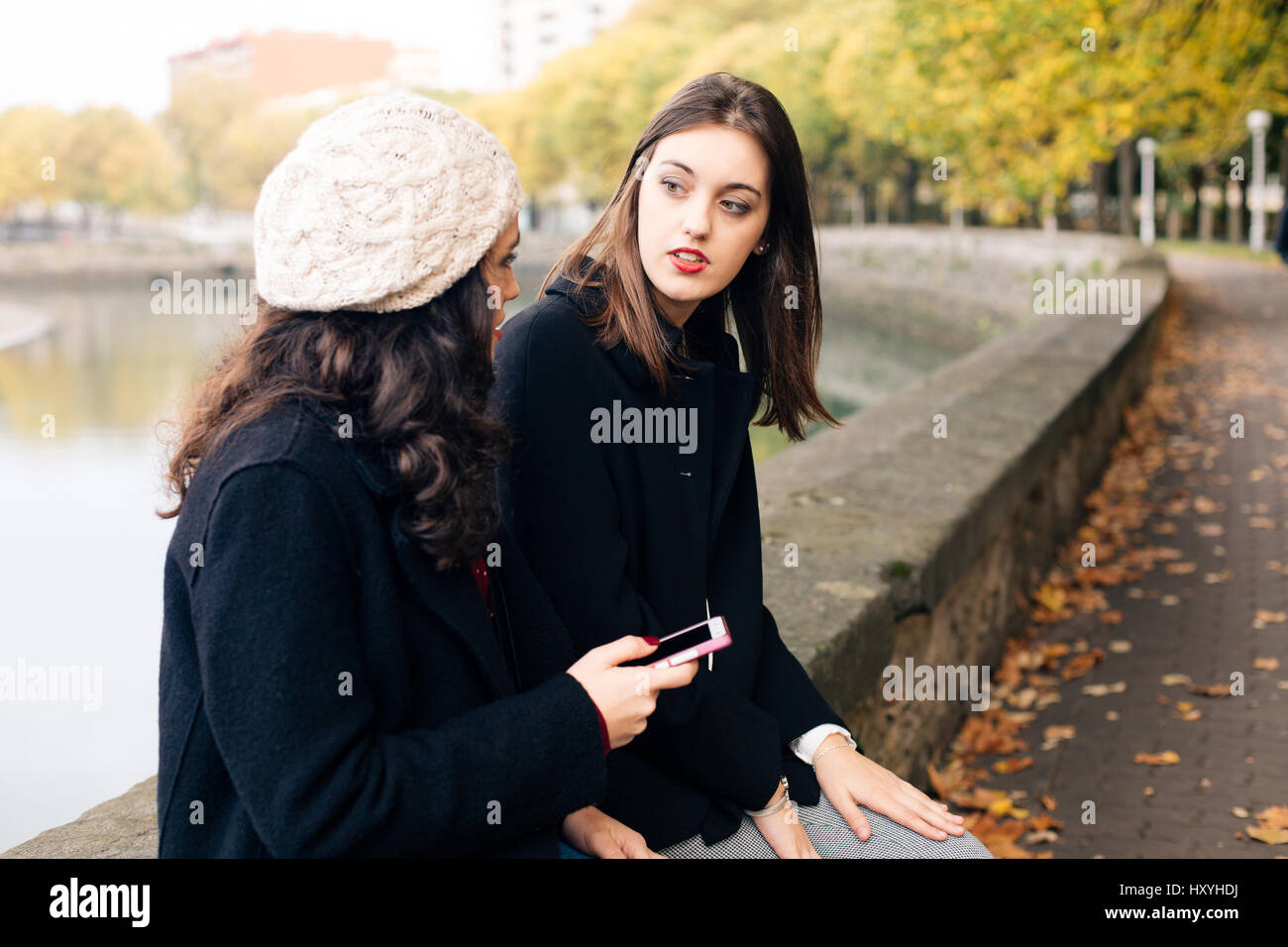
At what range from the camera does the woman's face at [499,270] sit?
1.55m

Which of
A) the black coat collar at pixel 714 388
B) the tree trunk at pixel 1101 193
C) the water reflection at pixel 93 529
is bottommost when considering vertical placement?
the water reflection at pixel 93 529

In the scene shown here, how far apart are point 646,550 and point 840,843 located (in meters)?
0.60

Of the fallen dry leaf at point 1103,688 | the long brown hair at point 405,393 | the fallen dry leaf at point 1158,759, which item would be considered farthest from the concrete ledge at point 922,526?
the long brown hair at point 405,393

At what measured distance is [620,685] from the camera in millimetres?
1516

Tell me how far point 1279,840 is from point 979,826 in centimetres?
88

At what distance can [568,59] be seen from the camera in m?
64.8

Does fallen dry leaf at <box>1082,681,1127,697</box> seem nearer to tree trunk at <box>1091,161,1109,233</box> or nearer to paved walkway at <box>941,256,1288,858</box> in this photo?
paved walkway at <box>941,256,1288,858</box>

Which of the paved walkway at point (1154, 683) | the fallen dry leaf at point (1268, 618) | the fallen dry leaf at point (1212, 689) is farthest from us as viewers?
the fallen dry leaf at point (1268, 618)

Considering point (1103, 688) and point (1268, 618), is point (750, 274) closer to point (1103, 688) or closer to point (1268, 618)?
point (1103, 688)

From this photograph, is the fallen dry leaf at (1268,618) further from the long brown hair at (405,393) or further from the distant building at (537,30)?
the distant building at (537,30)

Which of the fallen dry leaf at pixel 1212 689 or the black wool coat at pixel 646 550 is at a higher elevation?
the black wool coat at pixel 646 550

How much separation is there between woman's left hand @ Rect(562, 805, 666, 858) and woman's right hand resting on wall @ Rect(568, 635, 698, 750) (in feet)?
1.05

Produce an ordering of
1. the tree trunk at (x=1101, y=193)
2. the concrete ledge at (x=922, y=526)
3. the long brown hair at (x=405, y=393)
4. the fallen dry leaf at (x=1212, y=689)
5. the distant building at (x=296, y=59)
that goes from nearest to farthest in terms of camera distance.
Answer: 1. the long brown hair at (x=405, y=393)
2. the concrete ledge at (x=922, y=526)
3. the fallen dry leaf at (x=1212, y=689)
4. the tree trunk at (x=1101, y=193)
5. the distant building at (x=296, y=59)

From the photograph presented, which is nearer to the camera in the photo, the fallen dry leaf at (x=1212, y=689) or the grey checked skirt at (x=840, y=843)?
the grey checked skirt at (x=840, y=843)
